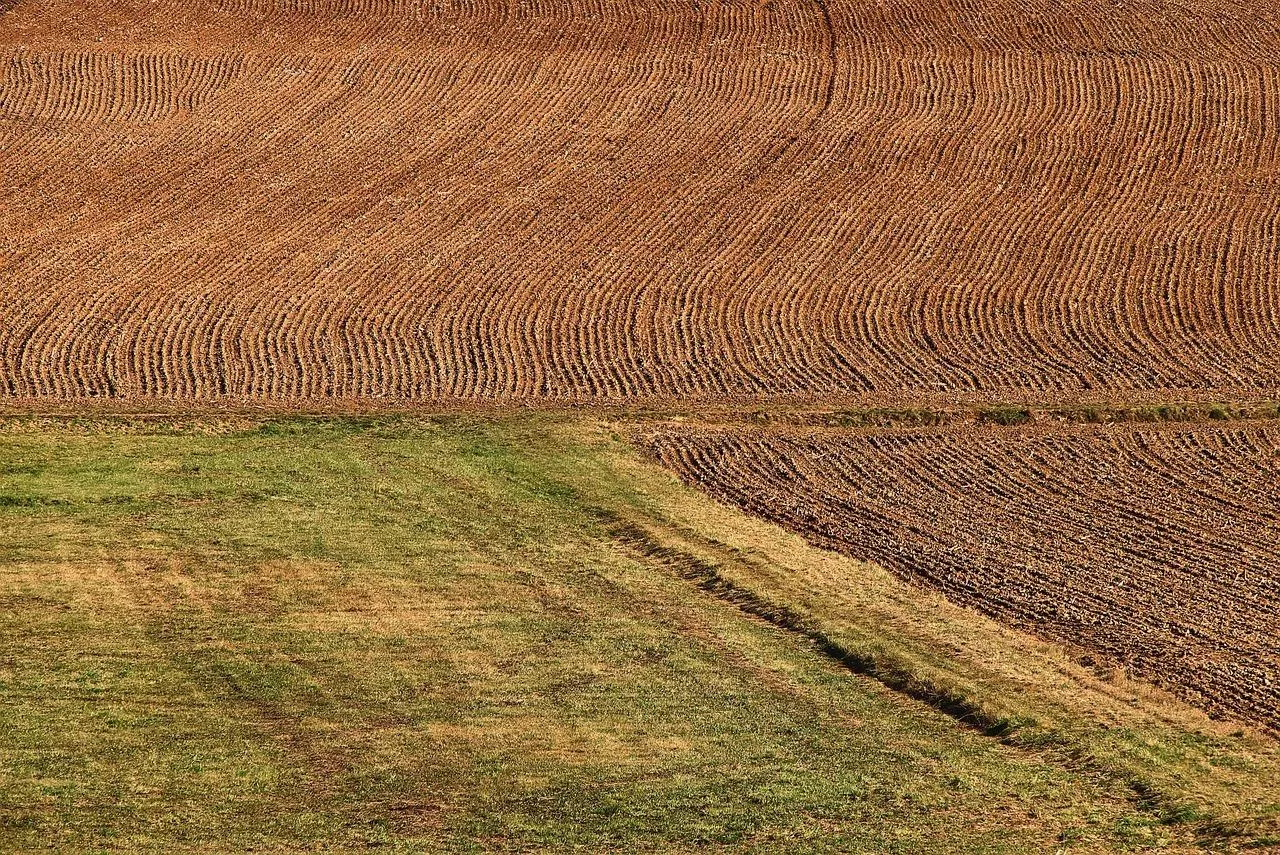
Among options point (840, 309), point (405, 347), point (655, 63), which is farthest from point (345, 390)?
point (655, 63)

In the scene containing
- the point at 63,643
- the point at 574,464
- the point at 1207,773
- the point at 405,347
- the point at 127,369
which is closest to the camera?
the point at 1207,773

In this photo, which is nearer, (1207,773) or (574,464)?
(1207,773)

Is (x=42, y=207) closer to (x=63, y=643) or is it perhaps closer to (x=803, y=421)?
(x=803, y=421)

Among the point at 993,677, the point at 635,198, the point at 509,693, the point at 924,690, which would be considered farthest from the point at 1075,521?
the point at 635,198

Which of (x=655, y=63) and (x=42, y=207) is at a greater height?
(x=655, y=63)

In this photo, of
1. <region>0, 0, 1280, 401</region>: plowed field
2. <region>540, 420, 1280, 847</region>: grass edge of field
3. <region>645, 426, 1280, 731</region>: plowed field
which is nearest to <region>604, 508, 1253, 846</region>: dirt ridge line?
<region>540, 420, 1280, 847</region>: grass edge of field

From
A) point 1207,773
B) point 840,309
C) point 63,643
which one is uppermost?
point 840,309

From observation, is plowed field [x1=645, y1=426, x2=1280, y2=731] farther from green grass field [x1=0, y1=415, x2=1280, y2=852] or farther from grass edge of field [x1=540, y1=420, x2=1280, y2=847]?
green grass field [x1=0, y1=415, x2=1280, y2=852]
